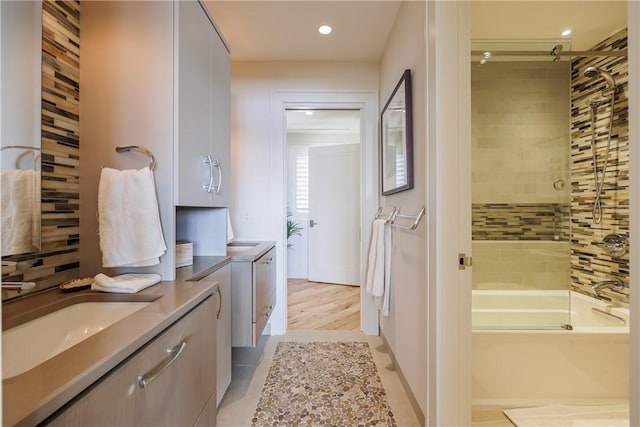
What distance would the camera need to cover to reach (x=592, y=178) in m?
2.24

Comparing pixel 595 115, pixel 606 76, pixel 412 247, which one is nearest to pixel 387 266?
pixel 412 247

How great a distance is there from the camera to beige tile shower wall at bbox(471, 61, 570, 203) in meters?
2.43

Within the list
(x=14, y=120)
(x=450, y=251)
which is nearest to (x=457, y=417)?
(x=450, y=251)

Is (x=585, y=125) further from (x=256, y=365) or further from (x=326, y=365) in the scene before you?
(x=256, y=365)

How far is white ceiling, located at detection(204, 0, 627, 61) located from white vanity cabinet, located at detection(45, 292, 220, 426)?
6.54ft

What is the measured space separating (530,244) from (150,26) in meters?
2.95

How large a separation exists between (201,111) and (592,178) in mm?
2745

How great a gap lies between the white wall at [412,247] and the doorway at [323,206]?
6.06 ft

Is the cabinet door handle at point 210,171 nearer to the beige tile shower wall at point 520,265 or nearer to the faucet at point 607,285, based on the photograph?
the beige tile shower wall at point 520,265

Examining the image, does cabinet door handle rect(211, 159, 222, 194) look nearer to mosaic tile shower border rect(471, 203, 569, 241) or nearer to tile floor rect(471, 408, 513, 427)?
tile floor rect(471, 408, 513, 427)

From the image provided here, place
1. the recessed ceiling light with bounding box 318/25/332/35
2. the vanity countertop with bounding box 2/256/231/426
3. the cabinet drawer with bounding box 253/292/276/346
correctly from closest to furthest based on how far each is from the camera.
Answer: the vanity countertop with bounding box 2/256/231/426
the cabinet drawer with bounding box 253/292/276/346
the recessed ceiling light with bounding box 318/25/332/35

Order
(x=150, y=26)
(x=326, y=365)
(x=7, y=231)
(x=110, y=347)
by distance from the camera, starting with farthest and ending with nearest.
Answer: (x=326, y=365), (x=150, y=26), (x=7, y=231), (x=110, y=347)

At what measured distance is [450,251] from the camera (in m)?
1.27

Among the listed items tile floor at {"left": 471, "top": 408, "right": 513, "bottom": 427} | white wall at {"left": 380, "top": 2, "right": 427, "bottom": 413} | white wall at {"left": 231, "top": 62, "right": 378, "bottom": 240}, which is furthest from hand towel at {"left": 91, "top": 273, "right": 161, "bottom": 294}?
tile floor at {"left": 471, "top": 408, "right": 513, "bottom": 427}
